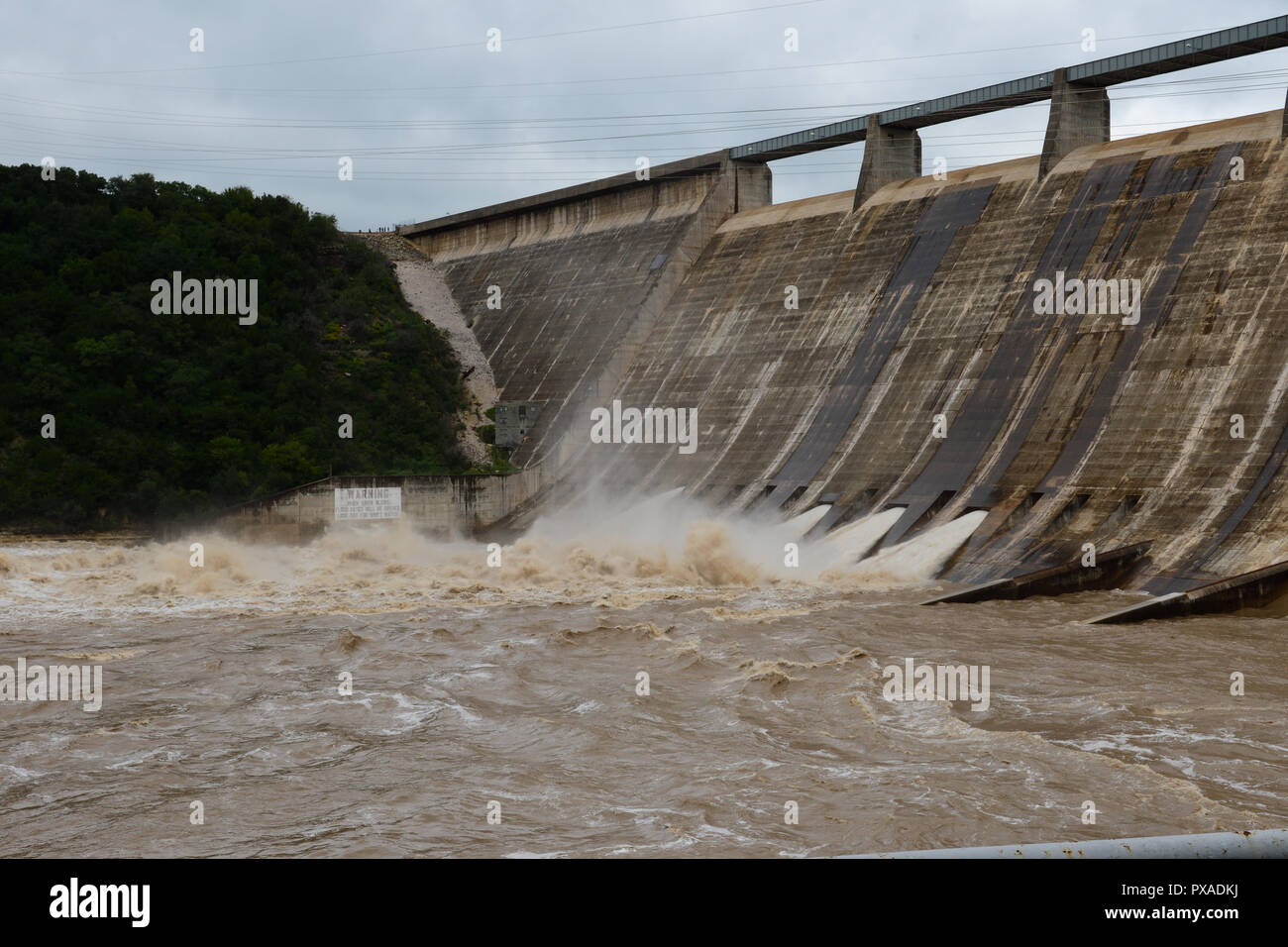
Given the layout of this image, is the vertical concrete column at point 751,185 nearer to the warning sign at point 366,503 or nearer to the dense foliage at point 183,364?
the dense foliage at point 183,364

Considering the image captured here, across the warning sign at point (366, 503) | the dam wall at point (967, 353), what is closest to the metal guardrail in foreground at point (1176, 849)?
the dam wall at point (967, 353)

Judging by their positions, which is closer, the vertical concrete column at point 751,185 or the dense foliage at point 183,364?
the dense foliage at point 183,364

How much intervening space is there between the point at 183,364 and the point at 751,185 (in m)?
18.8

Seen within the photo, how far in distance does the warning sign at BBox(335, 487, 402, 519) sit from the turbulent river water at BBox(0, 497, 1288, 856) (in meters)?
8.50

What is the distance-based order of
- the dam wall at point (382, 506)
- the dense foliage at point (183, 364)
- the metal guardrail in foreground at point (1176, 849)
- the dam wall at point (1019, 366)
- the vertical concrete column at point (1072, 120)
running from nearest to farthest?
the metal guardrail in foreground at point (1176, 849) → the dam wall at point (1019, 366) → the vertical concrete column at point (1072, 120) → the dam wall at point (382, 506) → the dense foliage at point (183, 364)

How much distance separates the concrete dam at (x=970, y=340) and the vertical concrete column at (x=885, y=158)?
80 millimetres

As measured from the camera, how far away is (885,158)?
3553cm

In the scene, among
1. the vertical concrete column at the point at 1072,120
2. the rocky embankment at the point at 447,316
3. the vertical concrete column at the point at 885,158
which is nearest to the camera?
the vertical concrete column at the point at 1072,120

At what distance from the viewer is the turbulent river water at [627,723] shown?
8.91 meters

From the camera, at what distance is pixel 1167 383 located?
76.7 ft

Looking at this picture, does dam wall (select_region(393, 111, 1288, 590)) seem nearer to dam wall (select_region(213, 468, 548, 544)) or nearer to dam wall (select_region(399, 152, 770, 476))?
dam wall (select_region(399, 152, 770, 476))

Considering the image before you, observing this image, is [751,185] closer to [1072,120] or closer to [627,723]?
[1072,120]
